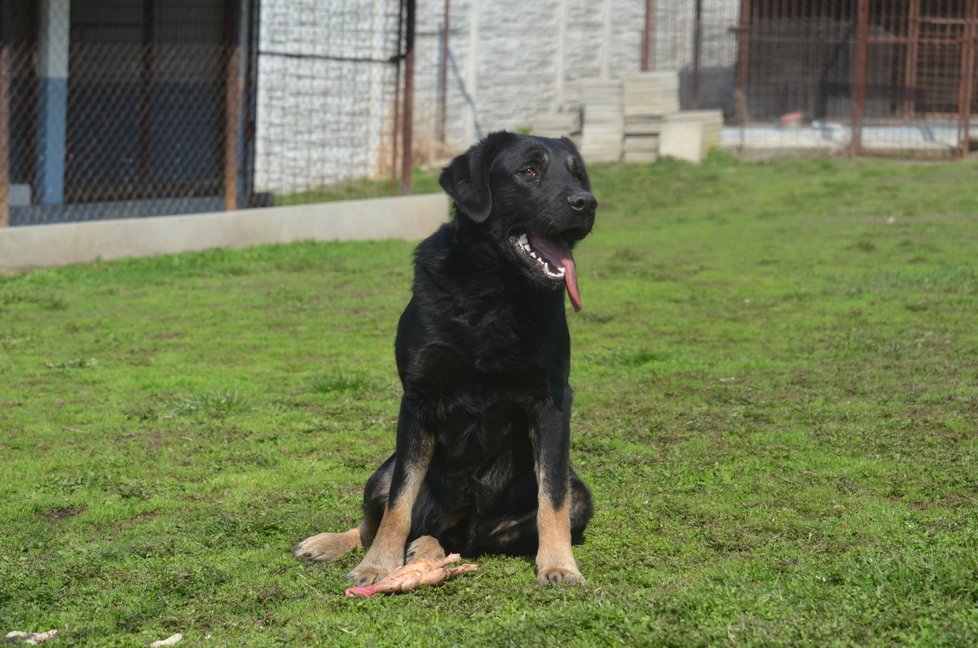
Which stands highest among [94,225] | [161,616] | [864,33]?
[864,33]

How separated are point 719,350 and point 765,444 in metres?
2.61

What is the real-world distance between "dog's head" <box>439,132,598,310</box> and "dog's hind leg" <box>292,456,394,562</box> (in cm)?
97

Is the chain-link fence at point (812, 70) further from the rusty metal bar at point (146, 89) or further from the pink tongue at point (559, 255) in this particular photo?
the pink tongue at point (559, 255)

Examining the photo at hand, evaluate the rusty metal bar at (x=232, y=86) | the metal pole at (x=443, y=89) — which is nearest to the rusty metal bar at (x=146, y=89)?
the rusty metal bar at (x=232, y=86)

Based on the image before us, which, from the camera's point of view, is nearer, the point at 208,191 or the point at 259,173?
the point at 208,191

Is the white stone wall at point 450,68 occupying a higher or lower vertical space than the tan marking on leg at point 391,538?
higher

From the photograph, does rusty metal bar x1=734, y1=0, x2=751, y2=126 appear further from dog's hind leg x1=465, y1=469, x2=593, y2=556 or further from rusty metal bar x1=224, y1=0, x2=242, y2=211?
dog's hind leg x1=465, y1=469, x2=593, y2=556

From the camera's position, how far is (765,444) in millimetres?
6492

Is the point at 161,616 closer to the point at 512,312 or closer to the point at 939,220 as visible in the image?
the point at 512,312

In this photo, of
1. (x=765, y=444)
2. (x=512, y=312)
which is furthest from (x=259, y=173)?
(x=512, y=312)

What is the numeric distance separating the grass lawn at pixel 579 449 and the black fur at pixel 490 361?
0.86ft

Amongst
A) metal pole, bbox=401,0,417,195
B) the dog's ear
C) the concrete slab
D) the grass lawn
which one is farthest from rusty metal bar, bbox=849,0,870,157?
the dog's ear

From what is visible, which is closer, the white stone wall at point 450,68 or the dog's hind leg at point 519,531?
the dog's hind leg at point 519,531

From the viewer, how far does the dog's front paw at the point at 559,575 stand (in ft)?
14.6
